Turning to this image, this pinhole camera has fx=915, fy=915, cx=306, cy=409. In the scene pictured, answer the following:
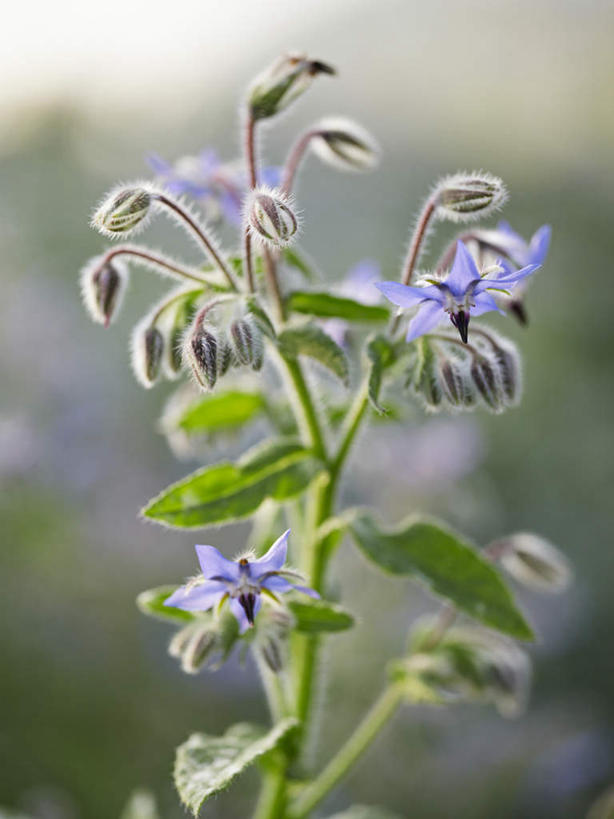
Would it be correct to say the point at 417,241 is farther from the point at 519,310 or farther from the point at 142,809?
the point at 142,809

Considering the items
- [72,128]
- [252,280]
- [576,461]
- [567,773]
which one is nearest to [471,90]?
[72,128]

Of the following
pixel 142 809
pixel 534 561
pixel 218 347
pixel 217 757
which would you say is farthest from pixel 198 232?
pixel 142 809

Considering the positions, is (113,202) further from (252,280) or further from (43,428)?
(43,428)

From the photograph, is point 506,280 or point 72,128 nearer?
point 506,280

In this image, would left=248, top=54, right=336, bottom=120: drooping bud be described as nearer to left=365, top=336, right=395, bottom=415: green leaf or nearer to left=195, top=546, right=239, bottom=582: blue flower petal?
left=365, top=336, right=395, bottom=415: green leaf

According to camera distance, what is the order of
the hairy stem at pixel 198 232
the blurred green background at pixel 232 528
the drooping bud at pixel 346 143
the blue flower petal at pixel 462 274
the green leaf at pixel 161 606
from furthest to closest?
the blurred green background at pixel 232 528 → the drooping bud at pixel 346 143 → the green leaf at pixel 161 606 → the hairy stem at pixel 198 232 → the blue flower petal at pixel 462 274

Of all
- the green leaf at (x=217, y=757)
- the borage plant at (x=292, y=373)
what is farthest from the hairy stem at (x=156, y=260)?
the green leaf at (x=217, y=757)

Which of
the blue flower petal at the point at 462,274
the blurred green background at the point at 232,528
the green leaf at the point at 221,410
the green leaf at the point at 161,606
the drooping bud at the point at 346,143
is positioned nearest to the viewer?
the blue flower petal at the point at 462,274

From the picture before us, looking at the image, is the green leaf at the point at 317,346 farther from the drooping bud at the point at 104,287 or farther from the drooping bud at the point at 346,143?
the drooping bud at the point at 346,143
